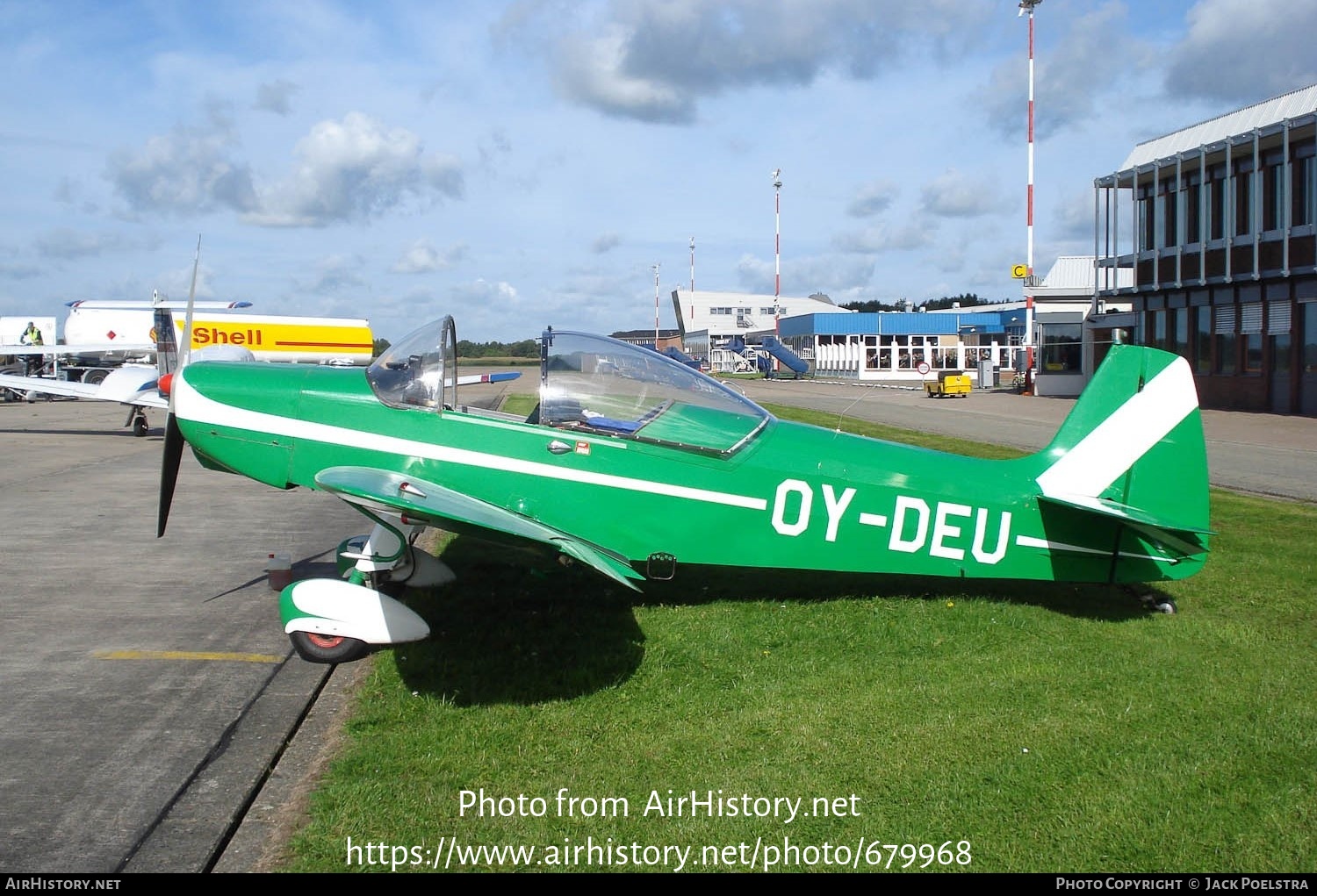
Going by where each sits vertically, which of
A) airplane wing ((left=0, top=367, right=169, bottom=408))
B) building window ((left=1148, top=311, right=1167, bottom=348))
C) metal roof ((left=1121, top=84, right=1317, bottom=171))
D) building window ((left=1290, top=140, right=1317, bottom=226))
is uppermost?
metal roof ((left=1121, top=84, right=1317, bottom=171))

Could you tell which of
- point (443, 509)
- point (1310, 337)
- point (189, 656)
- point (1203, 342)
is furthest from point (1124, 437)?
point (1203, 342)

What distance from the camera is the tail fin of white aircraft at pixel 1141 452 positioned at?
6.32 metres

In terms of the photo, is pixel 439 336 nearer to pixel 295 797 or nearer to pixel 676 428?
pixel 676 428

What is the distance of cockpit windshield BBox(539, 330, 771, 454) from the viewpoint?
6168 mm

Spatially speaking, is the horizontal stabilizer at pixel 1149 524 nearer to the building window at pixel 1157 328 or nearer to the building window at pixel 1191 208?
the building window at pixel 1191 208

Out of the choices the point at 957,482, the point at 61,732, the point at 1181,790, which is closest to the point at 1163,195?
the point at 957,482

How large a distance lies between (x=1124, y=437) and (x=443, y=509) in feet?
14.6

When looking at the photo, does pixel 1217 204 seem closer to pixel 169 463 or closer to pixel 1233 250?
pixel 1233 250

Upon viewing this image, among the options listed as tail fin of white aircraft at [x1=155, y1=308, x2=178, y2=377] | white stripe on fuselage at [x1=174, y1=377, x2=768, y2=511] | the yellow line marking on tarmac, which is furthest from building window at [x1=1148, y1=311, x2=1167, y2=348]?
the yellow line marking on tarmac

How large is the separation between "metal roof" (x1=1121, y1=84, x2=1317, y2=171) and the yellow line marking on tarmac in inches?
1069

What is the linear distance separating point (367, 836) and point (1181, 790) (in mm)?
3224

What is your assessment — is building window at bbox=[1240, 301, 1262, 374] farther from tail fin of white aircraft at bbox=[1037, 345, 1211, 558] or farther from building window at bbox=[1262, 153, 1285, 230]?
tail fin of white aircraft at bbox=[1037, 345, 1211, 558]

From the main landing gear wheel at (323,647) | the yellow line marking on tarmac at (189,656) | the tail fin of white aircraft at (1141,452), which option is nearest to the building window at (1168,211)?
the tail fin of white aircraft at (1141,452)

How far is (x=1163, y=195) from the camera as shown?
99.3 ft
